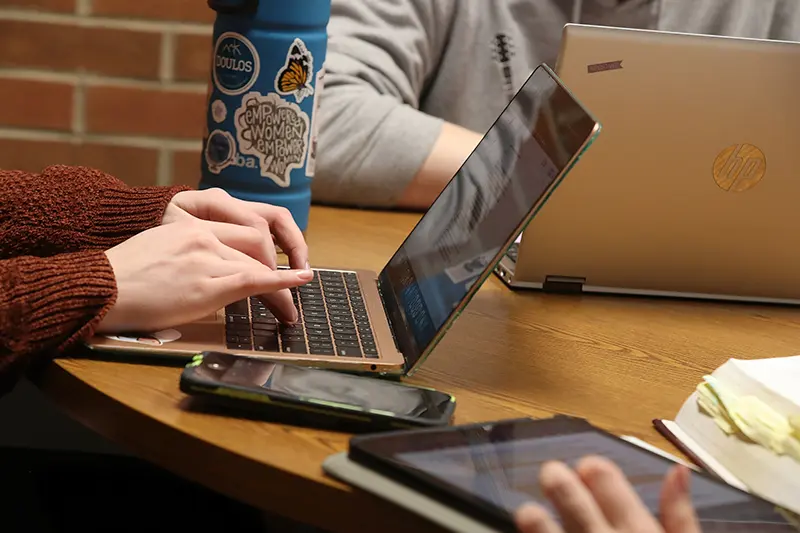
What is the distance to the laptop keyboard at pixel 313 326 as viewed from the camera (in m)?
0.74

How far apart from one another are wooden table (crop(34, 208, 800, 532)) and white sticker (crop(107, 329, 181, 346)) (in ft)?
0.07

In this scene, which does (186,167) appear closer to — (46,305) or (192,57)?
(192,57)

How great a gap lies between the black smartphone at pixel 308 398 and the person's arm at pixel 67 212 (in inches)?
10.9

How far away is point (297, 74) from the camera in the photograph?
0.97 meters

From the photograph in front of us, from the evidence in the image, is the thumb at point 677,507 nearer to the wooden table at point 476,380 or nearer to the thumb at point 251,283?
the wooden table at point 476,380

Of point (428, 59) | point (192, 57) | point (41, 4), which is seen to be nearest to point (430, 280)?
point (428, 59)

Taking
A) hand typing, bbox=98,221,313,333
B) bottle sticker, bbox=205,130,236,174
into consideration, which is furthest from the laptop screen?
bottle sticker, bbox=205,130,236,174

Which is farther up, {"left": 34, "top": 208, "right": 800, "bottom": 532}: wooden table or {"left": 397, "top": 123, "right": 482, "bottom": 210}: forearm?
{"left": 397, "top": 123, "right": 482, "bottom": 210}: forearm

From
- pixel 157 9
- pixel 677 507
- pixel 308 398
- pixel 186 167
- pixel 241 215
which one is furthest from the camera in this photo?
pixel 186 167

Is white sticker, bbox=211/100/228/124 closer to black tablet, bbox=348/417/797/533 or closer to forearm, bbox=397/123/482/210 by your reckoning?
forearm, bbox=397/123/482/210

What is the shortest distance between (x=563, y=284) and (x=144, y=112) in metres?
1.02

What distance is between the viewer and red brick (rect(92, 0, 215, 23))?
5.52ft

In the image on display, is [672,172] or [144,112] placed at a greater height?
[672,172]

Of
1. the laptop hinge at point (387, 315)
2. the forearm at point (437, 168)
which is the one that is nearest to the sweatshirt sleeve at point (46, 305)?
the laptop hinge at point (387, 315)
